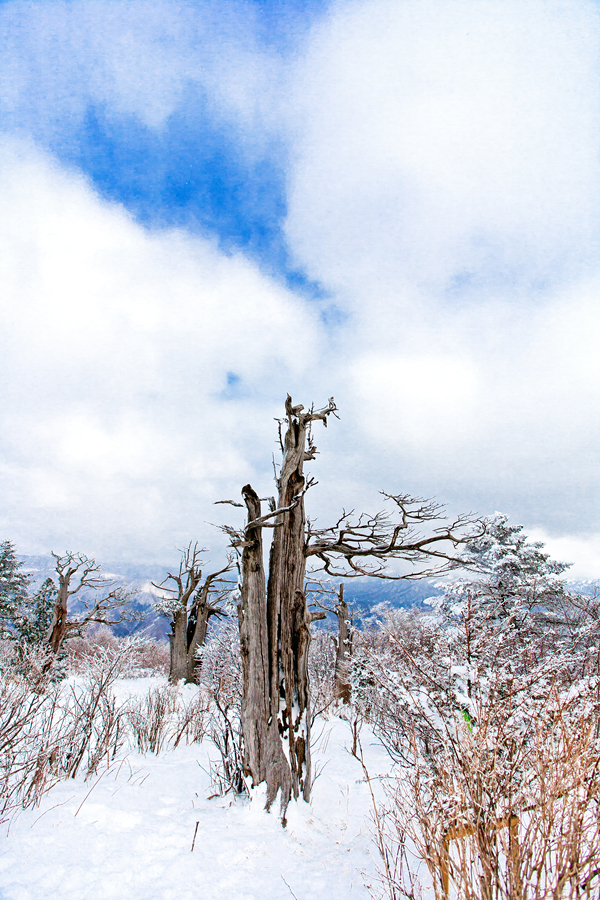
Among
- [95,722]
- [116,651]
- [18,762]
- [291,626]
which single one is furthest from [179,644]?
[18,762]

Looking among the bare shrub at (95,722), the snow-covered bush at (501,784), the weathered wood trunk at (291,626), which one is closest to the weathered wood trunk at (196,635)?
the bare shrub at (95,722)

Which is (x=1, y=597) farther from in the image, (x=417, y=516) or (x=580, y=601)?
(x=580, y=601)

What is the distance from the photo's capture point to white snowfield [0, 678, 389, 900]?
3.12 meters

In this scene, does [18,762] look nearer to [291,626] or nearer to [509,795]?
[291,626]

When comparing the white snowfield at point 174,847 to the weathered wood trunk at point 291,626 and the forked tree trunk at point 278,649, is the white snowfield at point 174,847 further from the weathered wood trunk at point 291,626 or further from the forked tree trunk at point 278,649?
the weathered wood trunk at point 291,626

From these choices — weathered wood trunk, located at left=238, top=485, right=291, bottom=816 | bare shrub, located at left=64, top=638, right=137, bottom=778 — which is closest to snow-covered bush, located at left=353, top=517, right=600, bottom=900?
weathered wood trunk, located at left=238, top=485, right=291, bottom=816

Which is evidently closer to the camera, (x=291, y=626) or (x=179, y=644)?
(x=291, y=626)

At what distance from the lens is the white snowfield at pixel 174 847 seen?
3.12 metres

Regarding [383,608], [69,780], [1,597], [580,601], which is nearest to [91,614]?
[1,597]

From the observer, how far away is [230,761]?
5.33 meters

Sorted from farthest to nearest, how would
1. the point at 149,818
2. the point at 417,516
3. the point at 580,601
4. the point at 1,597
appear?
the point at 1,597
the point at 580,601
the point at 417,516
the point at 149,818

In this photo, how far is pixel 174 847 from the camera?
12.3 ft

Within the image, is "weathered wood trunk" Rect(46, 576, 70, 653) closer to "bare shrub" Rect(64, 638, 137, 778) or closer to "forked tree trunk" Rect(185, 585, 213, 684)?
"forked tree trunk" Rect(185, 585, 213, 684)

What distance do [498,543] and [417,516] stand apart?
14.0m
